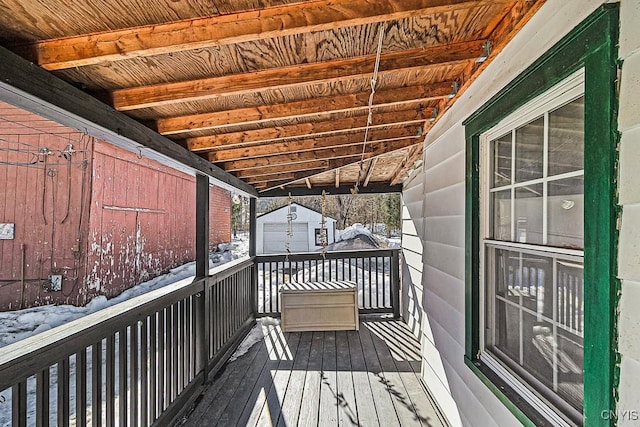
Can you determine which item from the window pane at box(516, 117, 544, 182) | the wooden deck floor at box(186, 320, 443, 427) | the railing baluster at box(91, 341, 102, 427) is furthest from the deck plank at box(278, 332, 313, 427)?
the window pane at box(516, 117, 544, 182)

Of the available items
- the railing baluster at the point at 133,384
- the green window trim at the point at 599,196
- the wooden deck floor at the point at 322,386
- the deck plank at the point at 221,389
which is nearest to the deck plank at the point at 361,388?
the wooden deck floor at the point at 322,386

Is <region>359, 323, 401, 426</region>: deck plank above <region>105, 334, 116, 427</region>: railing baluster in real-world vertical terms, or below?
below

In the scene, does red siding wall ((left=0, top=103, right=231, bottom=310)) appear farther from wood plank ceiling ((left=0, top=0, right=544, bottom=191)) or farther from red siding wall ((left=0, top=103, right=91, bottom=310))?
wood plank ceiling ((left=0, top=0, right=544, bottom=191))

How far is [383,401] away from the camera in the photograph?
309cm

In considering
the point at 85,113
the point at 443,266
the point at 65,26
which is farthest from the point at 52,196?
the point at 443,266

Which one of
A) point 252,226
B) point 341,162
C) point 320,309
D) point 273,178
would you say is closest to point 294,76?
point 341,162

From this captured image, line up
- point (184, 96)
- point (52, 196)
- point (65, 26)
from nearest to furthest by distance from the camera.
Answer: point (65, 26) → point (184, 96) → point (52, 196)

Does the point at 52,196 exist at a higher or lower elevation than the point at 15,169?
lower

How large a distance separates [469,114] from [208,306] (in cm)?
296

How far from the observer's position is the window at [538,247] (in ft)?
4.28

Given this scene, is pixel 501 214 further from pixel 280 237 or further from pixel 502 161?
pixel 280 237

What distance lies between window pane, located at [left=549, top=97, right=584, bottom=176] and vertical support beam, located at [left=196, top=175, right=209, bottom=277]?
296cm

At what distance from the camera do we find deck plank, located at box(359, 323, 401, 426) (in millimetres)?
2827

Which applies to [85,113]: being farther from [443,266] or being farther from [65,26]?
[443,266]
